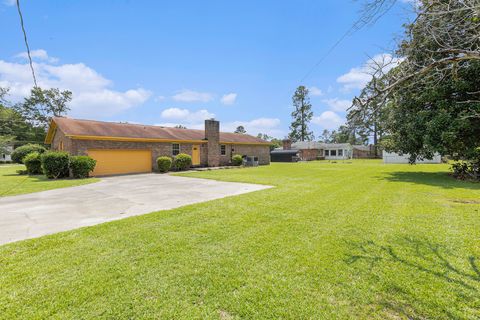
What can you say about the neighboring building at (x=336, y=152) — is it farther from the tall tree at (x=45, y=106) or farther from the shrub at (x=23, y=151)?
the tall tree at (x=45, y=106)

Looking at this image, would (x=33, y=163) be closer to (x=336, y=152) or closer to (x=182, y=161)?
(x=182, y=161)

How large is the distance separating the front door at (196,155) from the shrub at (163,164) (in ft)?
11.4

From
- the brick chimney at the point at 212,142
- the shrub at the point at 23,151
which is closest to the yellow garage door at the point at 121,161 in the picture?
the brick chimney at the point at 212,142

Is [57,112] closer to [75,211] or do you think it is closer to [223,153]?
[223,153]

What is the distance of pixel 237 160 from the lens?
23.1 metres

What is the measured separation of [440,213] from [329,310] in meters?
5.06

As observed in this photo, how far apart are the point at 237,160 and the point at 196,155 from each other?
438 cm

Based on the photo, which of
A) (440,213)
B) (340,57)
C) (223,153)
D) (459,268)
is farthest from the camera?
(223,153)

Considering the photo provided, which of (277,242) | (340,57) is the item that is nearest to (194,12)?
(340,57)

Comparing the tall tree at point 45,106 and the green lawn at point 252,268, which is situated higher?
the tall tree at point 45,106

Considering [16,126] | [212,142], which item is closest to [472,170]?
[212,142]

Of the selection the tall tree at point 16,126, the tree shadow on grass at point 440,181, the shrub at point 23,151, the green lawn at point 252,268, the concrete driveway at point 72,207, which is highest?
the tall tree at point 16,126

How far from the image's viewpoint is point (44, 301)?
241 cm

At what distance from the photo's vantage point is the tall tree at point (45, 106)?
42.8 metres
